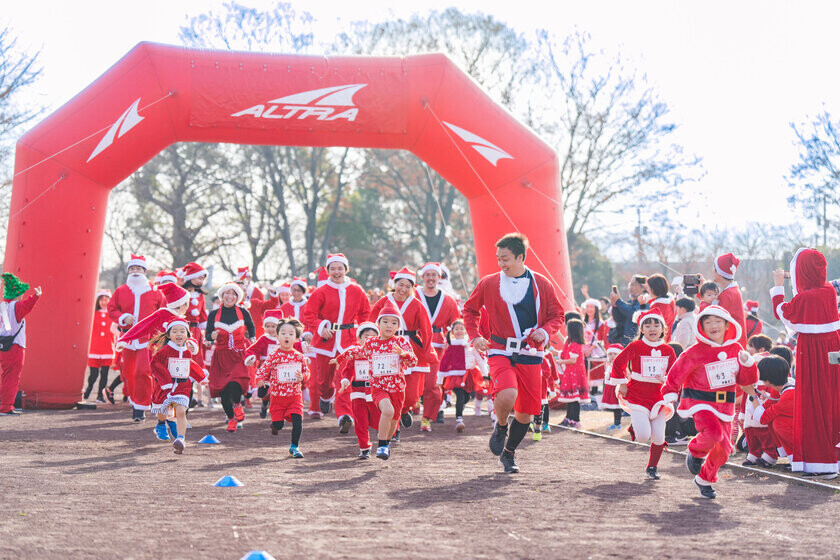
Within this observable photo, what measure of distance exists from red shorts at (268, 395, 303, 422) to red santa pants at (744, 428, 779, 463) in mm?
4320

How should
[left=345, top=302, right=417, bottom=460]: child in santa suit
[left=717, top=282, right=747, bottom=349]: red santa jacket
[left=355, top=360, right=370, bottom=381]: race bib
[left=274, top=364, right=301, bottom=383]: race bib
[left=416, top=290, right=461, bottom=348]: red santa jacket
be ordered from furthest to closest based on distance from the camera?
[left=416, top=290, right=461, bottom=348]: red santa jacket < [left=717, top=282, right=747, bottom=349]: red santa jacket < [left=274, top=364, right=301, bottom=383]: race bib < [left=355, top=360, right=370, bottom=381]: race bib < [left=345, top=302, right=417, bottom=460]: child in santa suit

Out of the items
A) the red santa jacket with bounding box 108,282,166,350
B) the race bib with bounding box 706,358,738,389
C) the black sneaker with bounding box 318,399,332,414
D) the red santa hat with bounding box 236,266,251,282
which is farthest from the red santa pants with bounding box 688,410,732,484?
the red santa hat with bounding box 236,266,251,282

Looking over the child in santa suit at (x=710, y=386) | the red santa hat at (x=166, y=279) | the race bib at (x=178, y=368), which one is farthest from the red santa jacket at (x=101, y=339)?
the child in santa suit at (x=710, y=386)

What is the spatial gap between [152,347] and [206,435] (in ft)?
3.82

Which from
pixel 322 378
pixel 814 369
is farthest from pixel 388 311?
pixel 814 369

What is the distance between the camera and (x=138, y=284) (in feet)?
43.2

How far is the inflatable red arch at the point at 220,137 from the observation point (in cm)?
1330

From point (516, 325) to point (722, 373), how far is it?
170 cm

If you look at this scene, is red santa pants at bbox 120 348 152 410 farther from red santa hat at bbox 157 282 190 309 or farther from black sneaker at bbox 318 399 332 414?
black sneaker at bbox 318 399 332 414

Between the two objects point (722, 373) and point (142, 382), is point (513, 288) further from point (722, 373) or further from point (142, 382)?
point (142, 382)

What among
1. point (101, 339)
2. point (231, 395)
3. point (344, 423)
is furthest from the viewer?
point (101, 339)

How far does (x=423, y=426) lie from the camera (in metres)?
11.5

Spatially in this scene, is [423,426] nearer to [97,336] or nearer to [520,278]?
[520,278]

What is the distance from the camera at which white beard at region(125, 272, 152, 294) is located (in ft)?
43.1
